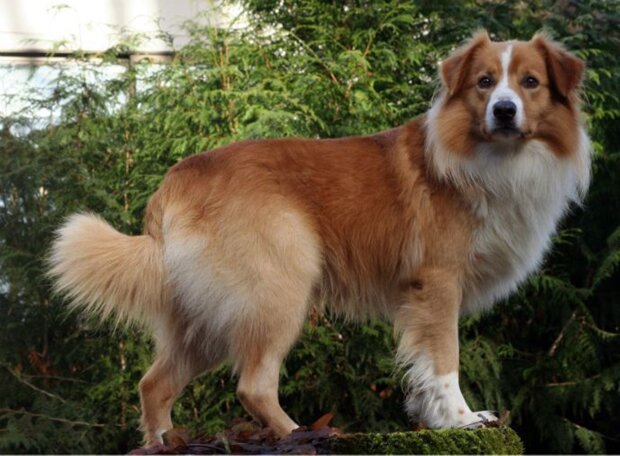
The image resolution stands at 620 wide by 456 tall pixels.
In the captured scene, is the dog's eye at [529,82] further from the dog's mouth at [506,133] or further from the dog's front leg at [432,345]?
the dog's front leg at [432,345]

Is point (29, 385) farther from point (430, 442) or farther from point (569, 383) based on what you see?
point (569, 383)

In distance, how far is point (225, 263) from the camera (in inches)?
175

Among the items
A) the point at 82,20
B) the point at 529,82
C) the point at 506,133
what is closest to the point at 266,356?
Result: the point at 506,133

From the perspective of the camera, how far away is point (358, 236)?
188 inches

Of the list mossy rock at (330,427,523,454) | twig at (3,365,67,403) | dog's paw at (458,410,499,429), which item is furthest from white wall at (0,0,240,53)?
mossy rock at (330,427,523,454)

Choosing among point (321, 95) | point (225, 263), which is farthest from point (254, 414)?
point (321, 95)

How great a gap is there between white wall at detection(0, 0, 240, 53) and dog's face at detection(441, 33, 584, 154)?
3.18 metres

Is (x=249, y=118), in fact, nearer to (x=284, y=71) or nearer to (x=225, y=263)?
(x=284, y=71)

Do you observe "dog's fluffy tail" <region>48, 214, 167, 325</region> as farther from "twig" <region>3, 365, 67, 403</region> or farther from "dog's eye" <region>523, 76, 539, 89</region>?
"dog's eye" <region>523, 76, 539, 89</region>

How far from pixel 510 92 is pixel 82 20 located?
417 cm

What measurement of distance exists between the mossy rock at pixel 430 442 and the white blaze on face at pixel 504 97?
137cm

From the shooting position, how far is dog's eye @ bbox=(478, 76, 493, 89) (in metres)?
4.62

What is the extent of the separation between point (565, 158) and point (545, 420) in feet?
6.68

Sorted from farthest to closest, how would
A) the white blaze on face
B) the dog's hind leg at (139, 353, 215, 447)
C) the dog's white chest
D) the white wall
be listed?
the white wall < the dog's white chest < the dog's hind leg at (139, 353, 215, 447) < the white blaze on face
